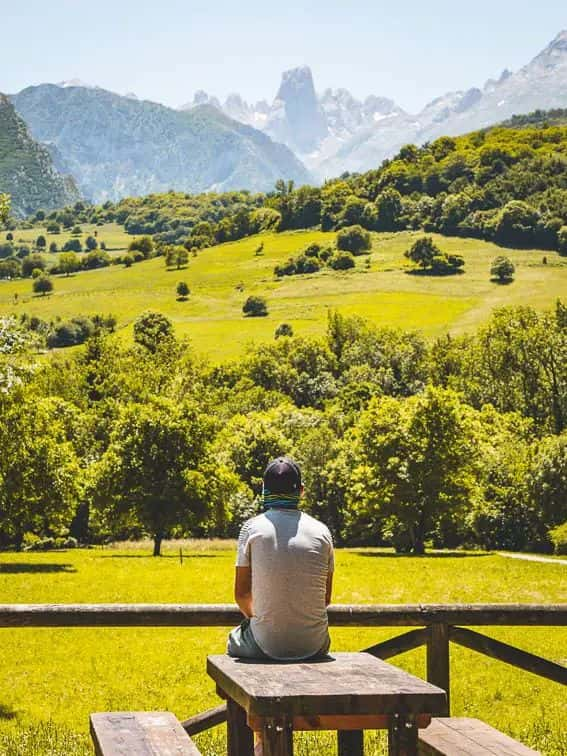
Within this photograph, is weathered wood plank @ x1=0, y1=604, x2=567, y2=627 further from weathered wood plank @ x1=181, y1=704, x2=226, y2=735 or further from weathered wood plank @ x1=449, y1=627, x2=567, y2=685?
weathered wood plank @ x1=181, y1=704, x2=226, y2=735

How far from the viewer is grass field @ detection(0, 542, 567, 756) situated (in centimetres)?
1503

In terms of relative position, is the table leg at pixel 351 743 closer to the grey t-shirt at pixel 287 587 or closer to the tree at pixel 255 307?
the grey t-shirt at pixel 287 587

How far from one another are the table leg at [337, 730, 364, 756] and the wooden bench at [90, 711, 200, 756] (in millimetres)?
1200

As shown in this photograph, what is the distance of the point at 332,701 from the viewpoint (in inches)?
250

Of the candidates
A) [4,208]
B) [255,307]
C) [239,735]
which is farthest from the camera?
[255,307]

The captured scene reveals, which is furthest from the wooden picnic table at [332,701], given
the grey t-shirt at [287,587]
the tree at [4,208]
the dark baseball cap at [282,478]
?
the tree at [4,208]

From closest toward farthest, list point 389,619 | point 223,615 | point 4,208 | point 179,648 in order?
point 223,615 < point 389,619 < point 179,648 < point 4,208

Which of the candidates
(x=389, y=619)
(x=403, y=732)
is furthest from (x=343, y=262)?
(x=403, y=732)

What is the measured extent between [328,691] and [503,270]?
174379mm

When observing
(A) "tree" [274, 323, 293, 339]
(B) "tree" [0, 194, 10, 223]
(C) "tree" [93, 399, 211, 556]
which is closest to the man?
(B) "tree" [0, 194, 10, 223]

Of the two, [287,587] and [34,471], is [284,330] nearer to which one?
[34,471]

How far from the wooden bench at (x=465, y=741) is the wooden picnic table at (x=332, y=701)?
→ 3.11ft

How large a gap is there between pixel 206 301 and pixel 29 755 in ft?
585

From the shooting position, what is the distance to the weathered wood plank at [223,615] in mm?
9219
